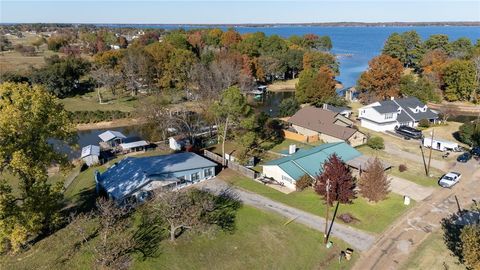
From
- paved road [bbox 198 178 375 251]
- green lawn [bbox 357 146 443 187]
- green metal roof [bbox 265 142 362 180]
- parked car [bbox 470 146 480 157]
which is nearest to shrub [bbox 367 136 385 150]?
green lawn [bbox 357 146 443 187]

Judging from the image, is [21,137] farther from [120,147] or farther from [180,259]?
[120,147]

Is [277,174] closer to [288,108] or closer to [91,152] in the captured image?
[91,152]

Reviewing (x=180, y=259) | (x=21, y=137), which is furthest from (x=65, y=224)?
(x=180, y=259)

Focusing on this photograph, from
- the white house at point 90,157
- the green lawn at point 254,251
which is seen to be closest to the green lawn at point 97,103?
→ the white house at point 90,157

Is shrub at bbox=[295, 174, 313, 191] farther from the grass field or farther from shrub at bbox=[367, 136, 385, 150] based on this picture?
shrub at bbox=[367, 136, 385, 150]

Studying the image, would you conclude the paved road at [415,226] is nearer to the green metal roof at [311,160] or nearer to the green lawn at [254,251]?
the green lawn at [254,251]

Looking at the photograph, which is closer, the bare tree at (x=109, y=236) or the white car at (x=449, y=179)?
the bare tree at (x=109, y=236)

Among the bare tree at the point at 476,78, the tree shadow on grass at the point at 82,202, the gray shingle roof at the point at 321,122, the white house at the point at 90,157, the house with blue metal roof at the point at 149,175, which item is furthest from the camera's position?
the bare tree at the point at 476,78

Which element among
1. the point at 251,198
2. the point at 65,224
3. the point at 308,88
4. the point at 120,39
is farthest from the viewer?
the point at 120,39
